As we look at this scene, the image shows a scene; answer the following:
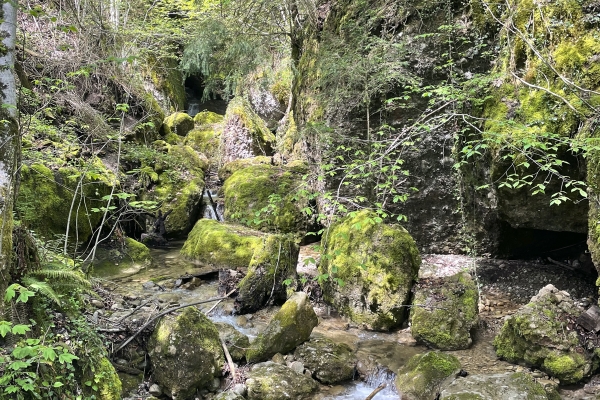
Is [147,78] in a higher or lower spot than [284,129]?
higher

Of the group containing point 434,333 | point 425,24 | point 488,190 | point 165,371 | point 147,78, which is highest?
point 147,78

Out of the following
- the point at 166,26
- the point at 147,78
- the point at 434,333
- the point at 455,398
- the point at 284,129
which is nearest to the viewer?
the point at 455,398

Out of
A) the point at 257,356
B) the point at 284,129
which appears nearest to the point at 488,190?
the point at 257,356

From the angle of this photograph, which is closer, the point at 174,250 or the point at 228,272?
the point at 228,272

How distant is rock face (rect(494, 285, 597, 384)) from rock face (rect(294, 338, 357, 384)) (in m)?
1.87

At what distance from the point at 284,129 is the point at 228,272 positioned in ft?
27.2

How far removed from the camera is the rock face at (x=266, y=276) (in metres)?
6.43

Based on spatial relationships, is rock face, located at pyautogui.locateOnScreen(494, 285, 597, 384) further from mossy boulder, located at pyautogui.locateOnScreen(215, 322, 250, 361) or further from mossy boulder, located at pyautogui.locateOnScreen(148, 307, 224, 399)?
mossy boulder, located at pyautogui.locateOnScreen(148, 307, 224, 399)

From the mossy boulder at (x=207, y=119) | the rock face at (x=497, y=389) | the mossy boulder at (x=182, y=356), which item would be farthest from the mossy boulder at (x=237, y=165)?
the rock face at (x=497, y=389)

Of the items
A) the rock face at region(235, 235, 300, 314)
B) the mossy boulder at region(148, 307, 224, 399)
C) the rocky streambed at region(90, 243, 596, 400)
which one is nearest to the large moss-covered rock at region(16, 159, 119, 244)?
the rocky streambed at region(90, 243, 596, 400)

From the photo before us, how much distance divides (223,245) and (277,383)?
444 cm

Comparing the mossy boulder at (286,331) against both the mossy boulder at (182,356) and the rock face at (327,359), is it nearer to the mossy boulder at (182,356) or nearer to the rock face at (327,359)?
the rock face at (327,359)

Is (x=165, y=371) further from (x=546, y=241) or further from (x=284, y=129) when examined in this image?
(x=284, y=129)

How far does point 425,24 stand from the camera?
23.1 feet
